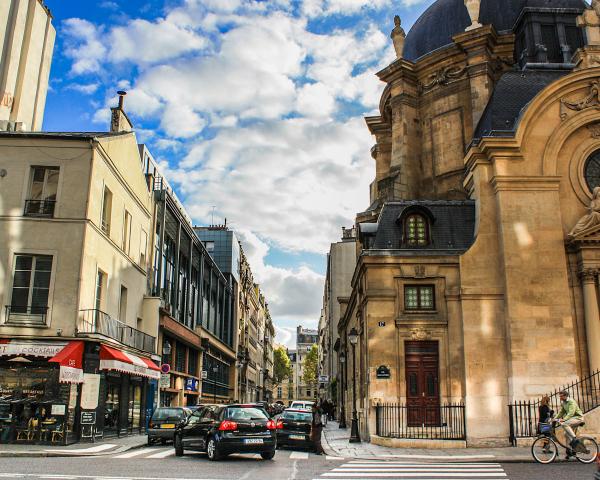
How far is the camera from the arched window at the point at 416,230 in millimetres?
25203

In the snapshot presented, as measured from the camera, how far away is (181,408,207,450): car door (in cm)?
1662

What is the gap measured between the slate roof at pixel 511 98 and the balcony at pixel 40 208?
16972 millimetres

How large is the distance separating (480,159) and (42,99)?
99.1 feet

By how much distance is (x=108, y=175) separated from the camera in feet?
78.0

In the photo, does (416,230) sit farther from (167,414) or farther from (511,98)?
(167,414)

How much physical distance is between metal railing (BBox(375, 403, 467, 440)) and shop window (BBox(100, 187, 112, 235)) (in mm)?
12258

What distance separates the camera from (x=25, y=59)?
3944 cm

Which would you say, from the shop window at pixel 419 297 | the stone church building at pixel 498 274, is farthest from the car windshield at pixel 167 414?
the shop window at pixel 419 297

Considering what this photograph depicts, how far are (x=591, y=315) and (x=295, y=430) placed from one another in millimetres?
11665

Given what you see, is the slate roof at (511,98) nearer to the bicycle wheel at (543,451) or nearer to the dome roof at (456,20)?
the dome roof at (456,20)

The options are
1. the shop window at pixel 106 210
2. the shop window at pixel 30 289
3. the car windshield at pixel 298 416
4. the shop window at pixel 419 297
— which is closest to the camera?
the shop window at pixel 30 289

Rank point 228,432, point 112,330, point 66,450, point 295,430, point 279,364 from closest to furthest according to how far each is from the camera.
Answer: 1. point 228,432
2. point 66,450
3. point 295,430
4. point 112,330
5. point 279,364

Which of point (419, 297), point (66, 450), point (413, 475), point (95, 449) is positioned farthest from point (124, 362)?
point (413, 475)

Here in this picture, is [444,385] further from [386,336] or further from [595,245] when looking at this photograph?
[595,245]
